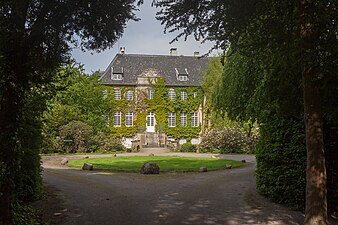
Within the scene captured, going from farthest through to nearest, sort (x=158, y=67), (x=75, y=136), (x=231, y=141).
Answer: (x=158, y=67)
(x=75, y=136)
(x=231, y=141)

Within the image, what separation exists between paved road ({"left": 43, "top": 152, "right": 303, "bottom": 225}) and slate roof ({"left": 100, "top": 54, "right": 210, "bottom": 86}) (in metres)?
31.3

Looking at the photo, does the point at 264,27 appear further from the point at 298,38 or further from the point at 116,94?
the point at 116,94

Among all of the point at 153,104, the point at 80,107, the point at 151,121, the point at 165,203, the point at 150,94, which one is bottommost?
the point at 165,203

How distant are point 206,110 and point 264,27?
3758 cm

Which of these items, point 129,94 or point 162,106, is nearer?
point 129,94

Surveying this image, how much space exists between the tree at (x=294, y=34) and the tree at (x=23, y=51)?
1951 mm

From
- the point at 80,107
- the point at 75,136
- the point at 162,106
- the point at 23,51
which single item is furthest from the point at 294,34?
the point at 162,106

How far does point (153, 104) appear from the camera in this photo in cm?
4506

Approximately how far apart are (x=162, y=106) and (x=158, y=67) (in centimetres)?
553

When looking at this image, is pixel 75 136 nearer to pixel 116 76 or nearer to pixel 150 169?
pixel 116 76

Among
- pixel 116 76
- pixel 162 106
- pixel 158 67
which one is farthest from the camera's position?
pixel 158 67

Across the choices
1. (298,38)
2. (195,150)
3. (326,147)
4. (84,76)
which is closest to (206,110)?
(195,150)

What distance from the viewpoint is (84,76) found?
3997cm

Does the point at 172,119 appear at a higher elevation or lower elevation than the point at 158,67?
lower
